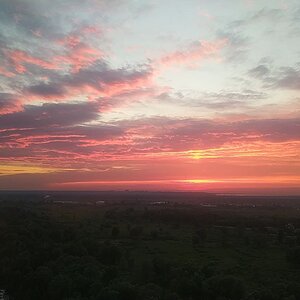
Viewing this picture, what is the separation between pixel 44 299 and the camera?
111ft

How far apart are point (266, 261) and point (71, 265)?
29373 mm

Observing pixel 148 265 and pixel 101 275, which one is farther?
pixel 148 265

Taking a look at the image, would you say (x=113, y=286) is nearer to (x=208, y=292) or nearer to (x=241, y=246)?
(x=208, y=292)

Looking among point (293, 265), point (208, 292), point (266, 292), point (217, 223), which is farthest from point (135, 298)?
point (217, 223)

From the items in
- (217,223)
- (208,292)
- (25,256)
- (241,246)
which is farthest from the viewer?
(217,223)

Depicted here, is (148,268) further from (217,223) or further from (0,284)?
(217,223)

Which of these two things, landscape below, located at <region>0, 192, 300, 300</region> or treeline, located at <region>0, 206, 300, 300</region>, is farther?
landscape below, located at <region>0, 192, 300, 300</region>

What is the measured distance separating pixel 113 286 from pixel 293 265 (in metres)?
32.1

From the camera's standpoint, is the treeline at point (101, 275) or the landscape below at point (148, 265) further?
the landscape below at point (148, 265)

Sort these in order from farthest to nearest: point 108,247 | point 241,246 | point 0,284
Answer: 1. point 241,246
2. point 108,247
3. point 0,284

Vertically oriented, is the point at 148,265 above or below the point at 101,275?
below

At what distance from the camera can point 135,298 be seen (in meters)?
29.8

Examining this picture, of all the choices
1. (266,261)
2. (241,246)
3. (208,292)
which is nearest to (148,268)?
(208,292)

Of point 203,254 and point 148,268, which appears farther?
point 203,254
